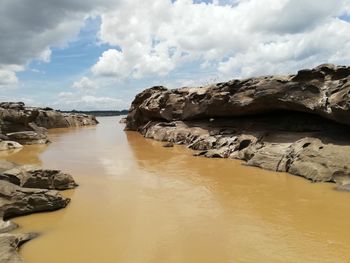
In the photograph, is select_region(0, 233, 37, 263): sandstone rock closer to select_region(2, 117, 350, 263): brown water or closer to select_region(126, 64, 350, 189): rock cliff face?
select_region(2, 117, 350, 263): brown water

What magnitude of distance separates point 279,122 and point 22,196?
1144 centimetres

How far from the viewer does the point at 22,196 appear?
7.96m

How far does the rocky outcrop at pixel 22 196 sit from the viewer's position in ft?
19.5

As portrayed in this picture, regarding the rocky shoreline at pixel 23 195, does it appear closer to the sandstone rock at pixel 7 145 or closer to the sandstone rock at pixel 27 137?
the sandstone rock at pixel 7 145

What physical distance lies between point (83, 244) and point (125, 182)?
5.02 m

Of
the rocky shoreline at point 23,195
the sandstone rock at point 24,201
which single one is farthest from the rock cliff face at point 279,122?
the sandstone rock at point 24,201

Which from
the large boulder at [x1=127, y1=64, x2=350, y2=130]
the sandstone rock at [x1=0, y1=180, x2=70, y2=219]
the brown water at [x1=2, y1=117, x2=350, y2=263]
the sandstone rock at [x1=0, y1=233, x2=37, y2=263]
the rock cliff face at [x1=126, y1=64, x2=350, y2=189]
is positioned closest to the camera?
the sandstone rock at [x1=0, y1=233, x2=37, y2=263]

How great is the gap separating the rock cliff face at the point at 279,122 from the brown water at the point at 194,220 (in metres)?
0.92

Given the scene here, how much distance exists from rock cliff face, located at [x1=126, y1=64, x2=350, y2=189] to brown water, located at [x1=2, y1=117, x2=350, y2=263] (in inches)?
36.1

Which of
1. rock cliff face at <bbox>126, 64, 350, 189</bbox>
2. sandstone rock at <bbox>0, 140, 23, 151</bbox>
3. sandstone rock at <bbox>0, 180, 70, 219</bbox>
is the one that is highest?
rock cliff face at <bbox>126, 64, 350, 189</bbox>

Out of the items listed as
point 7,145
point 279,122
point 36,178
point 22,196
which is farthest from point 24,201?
point 7,145

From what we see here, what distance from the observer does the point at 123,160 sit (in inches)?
634

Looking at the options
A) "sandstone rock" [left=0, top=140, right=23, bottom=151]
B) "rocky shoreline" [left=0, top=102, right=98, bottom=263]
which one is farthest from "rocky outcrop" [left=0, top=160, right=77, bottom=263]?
"sandstone rock" [left=0, top=140, right=23, bottom=151]

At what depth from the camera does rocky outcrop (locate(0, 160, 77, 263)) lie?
594 centimetres
